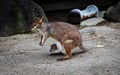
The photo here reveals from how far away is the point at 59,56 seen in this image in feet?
23.1

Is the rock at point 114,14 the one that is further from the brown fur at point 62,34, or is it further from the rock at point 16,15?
the brown fur at point 62,34

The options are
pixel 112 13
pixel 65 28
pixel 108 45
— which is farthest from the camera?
pixel 112 13

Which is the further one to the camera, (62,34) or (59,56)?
(59,56)

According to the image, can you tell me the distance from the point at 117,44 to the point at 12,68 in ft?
8.53

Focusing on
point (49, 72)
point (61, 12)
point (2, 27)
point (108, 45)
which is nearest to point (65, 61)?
point (49, 72)

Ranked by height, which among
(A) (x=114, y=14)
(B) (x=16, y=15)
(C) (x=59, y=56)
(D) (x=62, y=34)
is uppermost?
(D) (x=62, y=34)

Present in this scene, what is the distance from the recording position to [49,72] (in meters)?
6.04

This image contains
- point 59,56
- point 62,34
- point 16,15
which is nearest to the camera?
point 62,34

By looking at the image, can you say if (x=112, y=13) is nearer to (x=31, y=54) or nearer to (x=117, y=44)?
(x=117, y=44)

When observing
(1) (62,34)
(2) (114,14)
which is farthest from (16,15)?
(1) (62,34)

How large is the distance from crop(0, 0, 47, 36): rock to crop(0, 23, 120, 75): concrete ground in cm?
35

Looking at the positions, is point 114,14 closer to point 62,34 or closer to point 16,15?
point 16,15

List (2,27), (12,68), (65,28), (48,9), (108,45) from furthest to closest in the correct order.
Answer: (48,9), (2,27), (108,45), (65,28), (12,68)

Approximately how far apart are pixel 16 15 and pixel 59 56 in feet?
9.75
